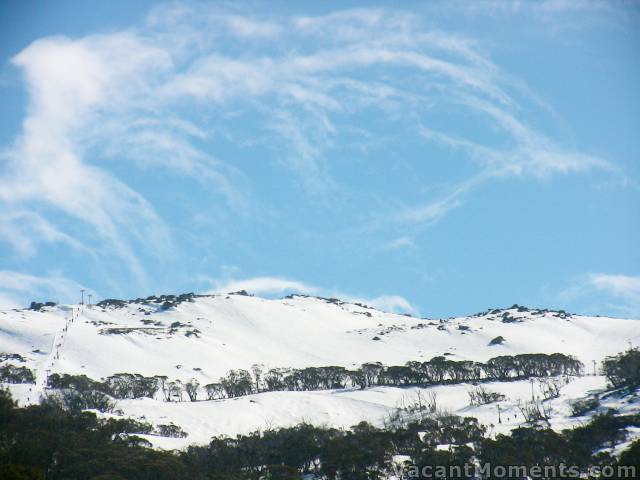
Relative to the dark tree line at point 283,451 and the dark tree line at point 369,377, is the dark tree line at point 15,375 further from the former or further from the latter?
the dark tree line at point 283,451

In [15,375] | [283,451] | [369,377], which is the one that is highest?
[15,375]

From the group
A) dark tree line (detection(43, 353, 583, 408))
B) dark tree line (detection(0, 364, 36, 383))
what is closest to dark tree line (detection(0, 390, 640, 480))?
dark tree line (detection(0, 364, 36, 383))

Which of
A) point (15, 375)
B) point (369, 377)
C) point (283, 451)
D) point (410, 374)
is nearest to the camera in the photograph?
point (283, 451)

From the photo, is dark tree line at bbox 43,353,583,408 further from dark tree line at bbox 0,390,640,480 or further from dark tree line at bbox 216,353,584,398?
dark tree line at bbox 0,390,640,480

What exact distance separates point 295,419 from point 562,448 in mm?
59316

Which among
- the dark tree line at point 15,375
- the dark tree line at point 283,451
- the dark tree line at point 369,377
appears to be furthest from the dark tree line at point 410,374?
the dark tree line at point 283,451

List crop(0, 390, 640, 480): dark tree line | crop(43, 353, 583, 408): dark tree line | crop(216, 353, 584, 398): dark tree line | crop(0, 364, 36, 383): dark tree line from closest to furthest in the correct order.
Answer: crop(0, 390, 640, 480): dark tree line
crop(0, 364, 36, 383): dark tree line
crop(43, 353, 583, 408): dark tree line
crop(216, 353, 584, 398): dark tree line

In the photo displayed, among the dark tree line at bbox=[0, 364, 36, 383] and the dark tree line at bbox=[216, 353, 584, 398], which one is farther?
the dark tree line at bbox=[216, 353, 584, 398]

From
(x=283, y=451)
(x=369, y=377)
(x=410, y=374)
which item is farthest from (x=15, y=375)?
(x=410, y=374)

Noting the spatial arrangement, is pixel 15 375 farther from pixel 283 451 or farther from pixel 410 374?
pixel 410 374

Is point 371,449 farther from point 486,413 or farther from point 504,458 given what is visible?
point 486,413

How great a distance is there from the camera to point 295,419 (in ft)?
411

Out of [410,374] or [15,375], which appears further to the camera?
[410,374]

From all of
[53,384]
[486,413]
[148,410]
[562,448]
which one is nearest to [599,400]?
[486,413]
